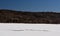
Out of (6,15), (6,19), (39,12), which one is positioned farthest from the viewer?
(39,12)

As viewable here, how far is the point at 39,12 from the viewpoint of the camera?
21.1 meters

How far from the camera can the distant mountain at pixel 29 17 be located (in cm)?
1892

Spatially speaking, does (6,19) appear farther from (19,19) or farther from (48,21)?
(48,21)

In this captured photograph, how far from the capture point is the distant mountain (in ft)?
62.1

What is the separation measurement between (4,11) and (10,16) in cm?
179

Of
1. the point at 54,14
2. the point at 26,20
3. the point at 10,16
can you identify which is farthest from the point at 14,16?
the point at 54,14

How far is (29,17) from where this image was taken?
20047mm

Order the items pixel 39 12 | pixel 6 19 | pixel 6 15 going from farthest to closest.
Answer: pixel 39 12, pixel 6 15, pixel 6 19
